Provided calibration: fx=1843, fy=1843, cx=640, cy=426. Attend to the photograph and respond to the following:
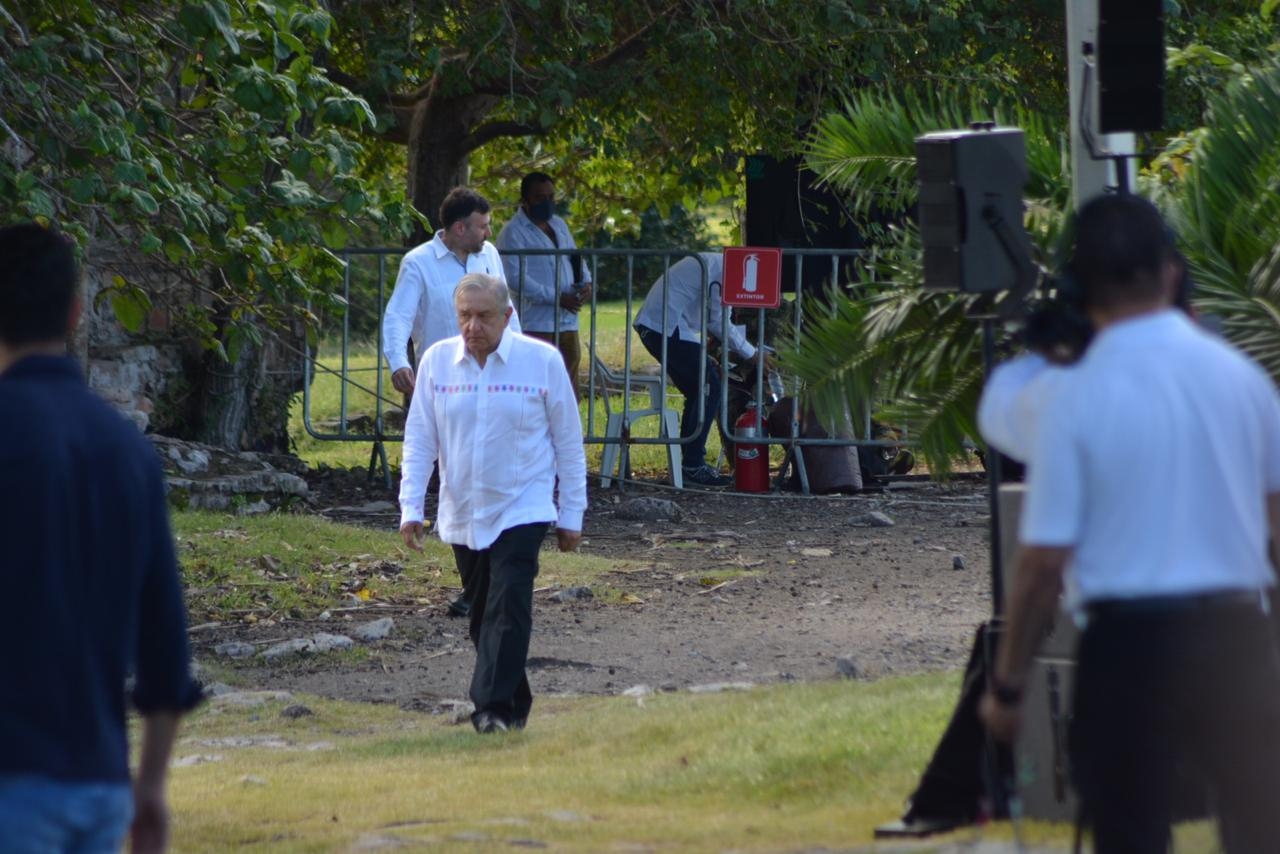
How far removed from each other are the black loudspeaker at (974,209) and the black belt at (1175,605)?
218 cm

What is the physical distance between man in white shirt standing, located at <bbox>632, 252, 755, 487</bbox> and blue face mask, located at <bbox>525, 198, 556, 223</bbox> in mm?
1089

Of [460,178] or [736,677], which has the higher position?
[460,178]

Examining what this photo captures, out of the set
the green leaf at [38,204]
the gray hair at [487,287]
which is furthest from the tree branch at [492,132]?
the green leaf at [38,204]

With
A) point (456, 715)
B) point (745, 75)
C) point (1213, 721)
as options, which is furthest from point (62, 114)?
point (745, 75)

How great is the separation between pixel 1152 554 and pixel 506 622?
455cm

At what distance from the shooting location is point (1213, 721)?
3.64 m

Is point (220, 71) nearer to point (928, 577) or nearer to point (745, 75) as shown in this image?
point (928, 577)

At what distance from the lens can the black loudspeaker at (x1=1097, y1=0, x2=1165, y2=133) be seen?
646 centimetres

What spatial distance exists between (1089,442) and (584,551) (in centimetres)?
948

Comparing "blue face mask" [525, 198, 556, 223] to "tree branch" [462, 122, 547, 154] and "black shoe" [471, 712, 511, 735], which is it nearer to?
"tree branch" [462, 122, 547, 154]

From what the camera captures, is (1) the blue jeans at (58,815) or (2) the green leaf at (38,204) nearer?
(1) the blue jeans at (58,815)

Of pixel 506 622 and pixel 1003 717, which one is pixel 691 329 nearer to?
pixel 506 622

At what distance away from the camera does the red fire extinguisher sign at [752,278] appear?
15.0m

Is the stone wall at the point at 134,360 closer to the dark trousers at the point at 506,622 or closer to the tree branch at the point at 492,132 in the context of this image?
the tree branch at the point at 492,132
